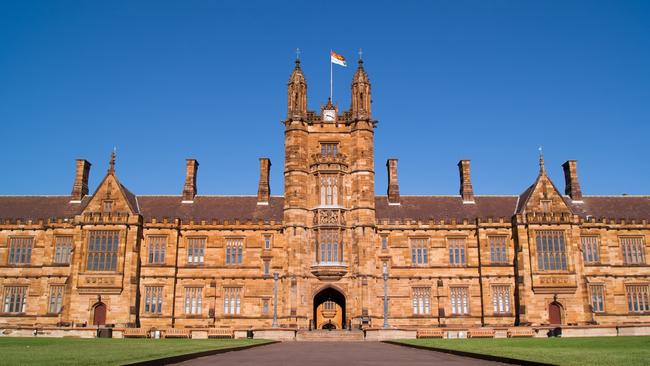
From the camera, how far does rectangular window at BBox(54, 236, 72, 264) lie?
46562 millimetres

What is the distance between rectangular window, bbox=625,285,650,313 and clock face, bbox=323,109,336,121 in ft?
89.7

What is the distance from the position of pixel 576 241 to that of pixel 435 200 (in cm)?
1202

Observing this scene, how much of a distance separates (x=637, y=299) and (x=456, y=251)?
14.7 metres

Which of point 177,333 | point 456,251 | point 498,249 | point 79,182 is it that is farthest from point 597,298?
point 79,182

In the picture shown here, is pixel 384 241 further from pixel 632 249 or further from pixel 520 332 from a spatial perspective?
pixel 632 249

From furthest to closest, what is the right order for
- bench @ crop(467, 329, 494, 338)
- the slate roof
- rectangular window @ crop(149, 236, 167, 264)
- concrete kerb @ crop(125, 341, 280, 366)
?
the slate roof
rectangular window @ crop(149, 236, 167, 264)
bench @ crop(467, 329, 494, 338)
concrete kerb @ crop(125, 341, 280, 366)

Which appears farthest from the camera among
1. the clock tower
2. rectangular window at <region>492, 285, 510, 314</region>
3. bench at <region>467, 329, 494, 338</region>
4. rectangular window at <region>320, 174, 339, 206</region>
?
rectangular window at <region>320, 174, 339, 206</region>

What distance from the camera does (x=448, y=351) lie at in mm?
21953

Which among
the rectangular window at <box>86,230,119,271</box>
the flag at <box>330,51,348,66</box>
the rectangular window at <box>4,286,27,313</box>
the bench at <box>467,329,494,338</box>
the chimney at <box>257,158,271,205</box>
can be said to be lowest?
the bench at <box>467,329,494,338</box>

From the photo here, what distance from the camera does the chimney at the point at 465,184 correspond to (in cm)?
5122

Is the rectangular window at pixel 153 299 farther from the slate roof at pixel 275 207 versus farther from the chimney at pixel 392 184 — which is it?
the chimney at pixel 392 184

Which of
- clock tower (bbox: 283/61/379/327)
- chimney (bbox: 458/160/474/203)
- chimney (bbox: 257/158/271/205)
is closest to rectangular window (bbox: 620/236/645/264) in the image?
chimney (bbox: 458/160/474/203)

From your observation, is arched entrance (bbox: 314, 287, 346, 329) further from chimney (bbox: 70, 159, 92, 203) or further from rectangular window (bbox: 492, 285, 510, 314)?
chimney (bbox: 70, 159, 92, 203)

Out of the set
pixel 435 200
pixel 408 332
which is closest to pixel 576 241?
pixel 435 200
